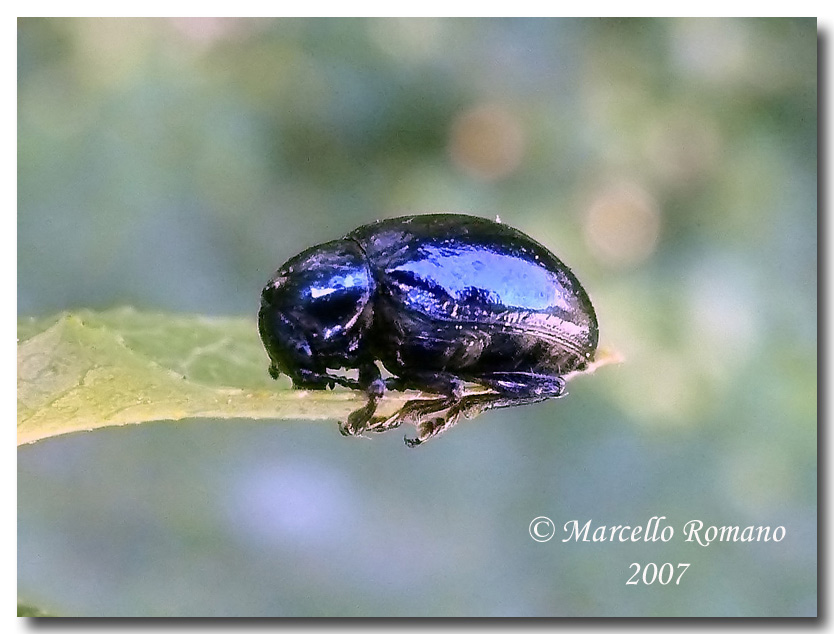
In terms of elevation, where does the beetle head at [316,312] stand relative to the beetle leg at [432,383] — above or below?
above

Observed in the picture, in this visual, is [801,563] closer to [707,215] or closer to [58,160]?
[707,215]

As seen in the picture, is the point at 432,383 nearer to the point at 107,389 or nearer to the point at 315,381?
the point at 315,381

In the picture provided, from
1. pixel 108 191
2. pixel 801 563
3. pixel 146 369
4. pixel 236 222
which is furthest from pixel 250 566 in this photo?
pixel 801 563

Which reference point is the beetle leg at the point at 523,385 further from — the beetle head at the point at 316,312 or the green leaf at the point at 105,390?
the green leaf at the point at 105,390

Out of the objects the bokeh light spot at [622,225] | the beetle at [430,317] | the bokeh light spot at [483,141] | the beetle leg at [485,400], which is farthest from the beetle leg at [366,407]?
the bokeh light spot at [622,225]

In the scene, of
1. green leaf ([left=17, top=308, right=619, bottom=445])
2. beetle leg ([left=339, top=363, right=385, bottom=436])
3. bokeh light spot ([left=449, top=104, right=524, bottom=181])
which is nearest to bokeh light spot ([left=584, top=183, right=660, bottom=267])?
bokeh light spot ([left=449, top=104, right=524, bottom=181])

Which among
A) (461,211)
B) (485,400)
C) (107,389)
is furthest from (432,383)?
(461,211)
